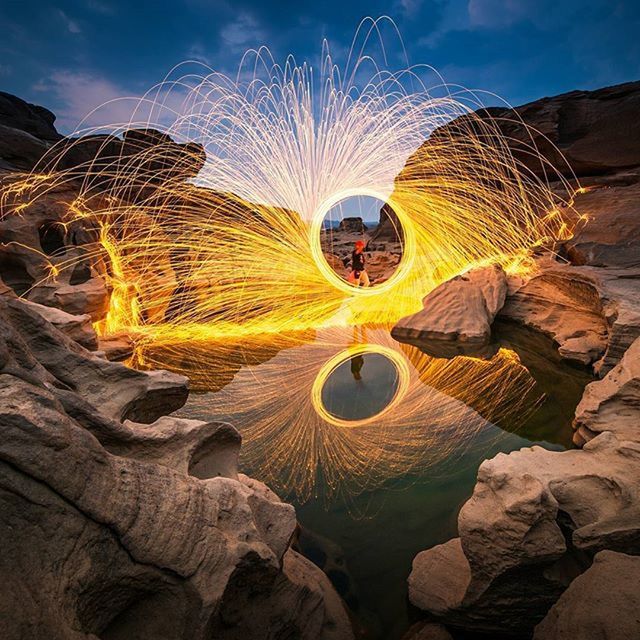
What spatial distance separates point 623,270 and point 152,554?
7252 mm

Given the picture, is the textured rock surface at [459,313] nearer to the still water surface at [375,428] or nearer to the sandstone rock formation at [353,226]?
the still water surface at [375,428]

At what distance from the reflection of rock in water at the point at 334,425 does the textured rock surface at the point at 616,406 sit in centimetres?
70

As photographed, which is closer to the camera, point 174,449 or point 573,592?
point 573,592

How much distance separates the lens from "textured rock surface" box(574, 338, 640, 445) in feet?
9.91

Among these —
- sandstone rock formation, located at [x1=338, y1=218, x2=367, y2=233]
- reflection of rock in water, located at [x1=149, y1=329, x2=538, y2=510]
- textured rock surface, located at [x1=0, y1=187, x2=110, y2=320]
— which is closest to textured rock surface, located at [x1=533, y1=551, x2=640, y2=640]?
reflection of rock in water, located at [x1=149, y1=329, x2=538, y2=510]

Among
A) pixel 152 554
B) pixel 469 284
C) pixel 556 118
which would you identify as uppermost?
pixel 556 118

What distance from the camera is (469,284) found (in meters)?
7.53

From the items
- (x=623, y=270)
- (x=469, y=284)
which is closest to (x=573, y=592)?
(x=623, y=270)

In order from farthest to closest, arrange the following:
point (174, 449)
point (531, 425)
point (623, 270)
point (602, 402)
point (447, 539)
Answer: point (623, 270)
point (531, 425)
point (602, 402)
point (447, 539)
point (174, 449)

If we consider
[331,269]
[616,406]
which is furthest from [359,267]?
[616,406]

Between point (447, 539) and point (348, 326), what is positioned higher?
point (348, 326)

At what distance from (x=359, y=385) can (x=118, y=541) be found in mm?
3782

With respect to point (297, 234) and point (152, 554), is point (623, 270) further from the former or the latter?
point (152, 554)

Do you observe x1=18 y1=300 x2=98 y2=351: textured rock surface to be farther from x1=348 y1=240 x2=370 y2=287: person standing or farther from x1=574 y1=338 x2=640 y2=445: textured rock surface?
x1=348 y1=240 x2=370 y2=287: person standing
